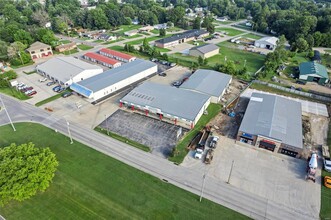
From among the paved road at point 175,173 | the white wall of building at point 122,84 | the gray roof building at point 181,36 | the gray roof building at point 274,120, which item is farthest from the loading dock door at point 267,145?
the gray roof building at point 181,36

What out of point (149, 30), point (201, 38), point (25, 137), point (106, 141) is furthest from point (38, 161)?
point (149, 30)

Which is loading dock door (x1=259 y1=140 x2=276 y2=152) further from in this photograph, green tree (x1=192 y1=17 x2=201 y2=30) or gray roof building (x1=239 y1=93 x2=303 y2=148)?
green tree (x1=192 y1=17 x2=201 y2=30)

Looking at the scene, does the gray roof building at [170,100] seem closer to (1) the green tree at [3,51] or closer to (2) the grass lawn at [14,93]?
(2) the grass lawn at [14,93]

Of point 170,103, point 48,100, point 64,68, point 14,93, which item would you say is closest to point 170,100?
point 170,103

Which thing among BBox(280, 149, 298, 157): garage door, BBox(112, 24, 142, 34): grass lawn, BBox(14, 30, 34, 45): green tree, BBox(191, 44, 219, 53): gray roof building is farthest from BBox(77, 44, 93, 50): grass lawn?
BBox(280, 149, 298, 157): garage door

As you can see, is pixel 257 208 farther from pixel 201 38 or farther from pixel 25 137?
pixel 201 38

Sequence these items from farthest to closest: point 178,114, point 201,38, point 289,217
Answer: point 201,38
point 178,114
point 289,217
